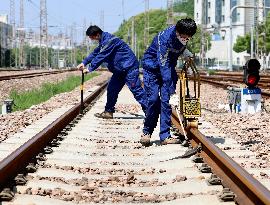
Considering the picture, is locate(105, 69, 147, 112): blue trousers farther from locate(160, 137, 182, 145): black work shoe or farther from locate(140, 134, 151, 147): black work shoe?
locate(160, 137, 182, 145): black work shoe

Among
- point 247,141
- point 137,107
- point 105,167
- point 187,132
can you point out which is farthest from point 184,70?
point 137,107

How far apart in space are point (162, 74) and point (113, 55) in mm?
3456

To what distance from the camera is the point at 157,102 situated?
8.23m

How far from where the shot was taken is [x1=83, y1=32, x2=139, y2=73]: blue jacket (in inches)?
424

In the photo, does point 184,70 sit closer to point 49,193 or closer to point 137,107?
point 49,193

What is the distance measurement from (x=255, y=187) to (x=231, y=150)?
3144mm

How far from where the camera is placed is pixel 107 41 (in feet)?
35.5

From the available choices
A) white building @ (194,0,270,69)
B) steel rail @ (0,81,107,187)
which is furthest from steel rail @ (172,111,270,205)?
white building @ (194,0,270,69)

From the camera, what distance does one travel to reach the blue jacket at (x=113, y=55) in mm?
10758

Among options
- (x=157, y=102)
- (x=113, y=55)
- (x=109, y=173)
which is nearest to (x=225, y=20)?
(x=113, y=55)

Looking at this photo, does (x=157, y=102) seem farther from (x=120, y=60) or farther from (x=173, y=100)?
(x=120, y=60)

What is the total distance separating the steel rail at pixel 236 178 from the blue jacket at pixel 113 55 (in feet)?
13.2

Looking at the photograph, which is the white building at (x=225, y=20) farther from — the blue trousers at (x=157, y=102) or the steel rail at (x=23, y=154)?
the steel rail at (x=23, y=154)

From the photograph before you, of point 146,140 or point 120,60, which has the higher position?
point 120,60
